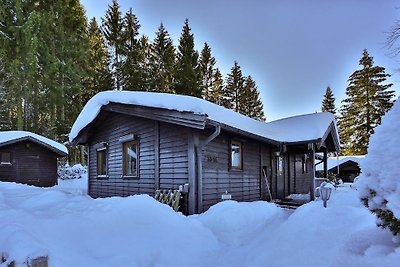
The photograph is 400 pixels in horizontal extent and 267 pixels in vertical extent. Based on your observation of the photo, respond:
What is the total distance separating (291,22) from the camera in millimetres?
12227

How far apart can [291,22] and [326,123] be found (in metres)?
4.47

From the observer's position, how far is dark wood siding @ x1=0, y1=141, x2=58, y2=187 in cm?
1891

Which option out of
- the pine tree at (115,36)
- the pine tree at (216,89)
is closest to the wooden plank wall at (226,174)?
the pine tree at (115,36)

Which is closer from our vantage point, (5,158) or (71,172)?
(5,158)

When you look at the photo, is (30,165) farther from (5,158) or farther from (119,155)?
(119,155)

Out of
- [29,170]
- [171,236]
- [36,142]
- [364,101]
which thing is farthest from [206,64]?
[171,236]

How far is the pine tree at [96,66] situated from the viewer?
25.8m

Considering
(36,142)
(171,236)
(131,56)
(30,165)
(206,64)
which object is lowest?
(171,236)

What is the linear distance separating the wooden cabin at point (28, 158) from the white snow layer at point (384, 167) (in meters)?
19.8

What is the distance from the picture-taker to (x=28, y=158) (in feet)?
65.2

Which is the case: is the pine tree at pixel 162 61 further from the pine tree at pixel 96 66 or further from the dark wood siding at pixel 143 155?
the dark wood siding at pixel 143 155

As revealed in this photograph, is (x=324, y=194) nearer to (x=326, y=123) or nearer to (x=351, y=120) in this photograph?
(x=326, y=123)

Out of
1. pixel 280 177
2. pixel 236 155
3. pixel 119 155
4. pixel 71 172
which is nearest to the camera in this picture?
pixel 236 155

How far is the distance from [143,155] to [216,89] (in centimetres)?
2660
